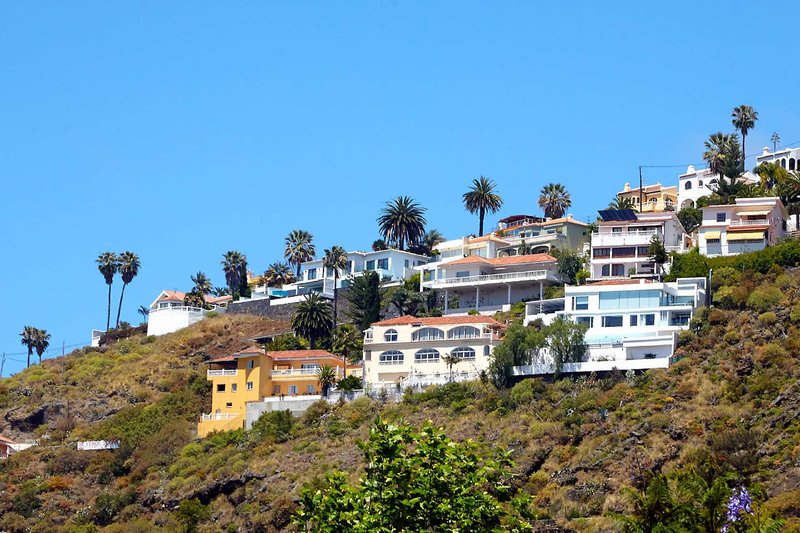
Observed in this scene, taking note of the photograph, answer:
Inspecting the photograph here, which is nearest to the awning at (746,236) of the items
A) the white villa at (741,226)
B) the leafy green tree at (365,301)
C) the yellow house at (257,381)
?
the white villa at (741,226)

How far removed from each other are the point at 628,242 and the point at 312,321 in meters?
26.0

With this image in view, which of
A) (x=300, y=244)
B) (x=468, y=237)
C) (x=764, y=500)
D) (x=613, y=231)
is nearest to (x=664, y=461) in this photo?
(x=764, y=500)

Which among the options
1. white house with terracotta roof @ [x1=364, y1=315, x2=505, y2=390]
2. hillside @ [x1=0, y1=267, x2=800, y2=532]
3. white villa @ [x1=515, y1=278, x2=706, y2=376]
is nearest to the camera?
hillside @ [x1=0, y1=267, x2=800, y2=532]

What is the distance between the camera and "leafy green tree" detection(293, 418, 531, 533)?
162ft

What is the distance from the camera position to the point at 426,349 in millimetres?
110562

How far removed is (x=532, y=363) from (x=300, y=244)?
59.9 meters

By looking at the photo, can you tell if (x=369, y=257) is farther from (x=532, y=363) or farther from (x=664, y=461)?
(x=664, y=461)

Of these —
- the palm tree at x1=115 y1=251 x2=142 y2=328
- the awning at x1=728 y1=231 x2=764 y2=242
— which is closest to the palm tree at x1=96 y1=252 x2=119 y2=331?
the palm tree at x1=115 y1=251 x2=142 y2=328

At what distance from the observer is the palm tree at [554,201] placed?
156500 mm

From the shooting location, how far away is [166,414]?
118875mm

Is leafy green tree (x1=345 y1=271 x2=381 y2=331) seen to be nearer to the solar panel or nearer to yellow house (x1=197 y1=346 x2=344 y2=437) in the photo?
yellow house (x1=197 y1=346 x2=344 y2=437)

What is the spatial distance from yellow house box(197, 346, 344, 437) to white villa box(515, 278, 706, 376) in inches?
694

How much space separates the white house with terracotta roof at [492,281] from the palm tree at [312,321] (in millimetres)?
10240

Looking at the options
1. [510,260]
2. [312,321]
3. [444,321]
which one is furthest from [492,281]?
[312,321]
